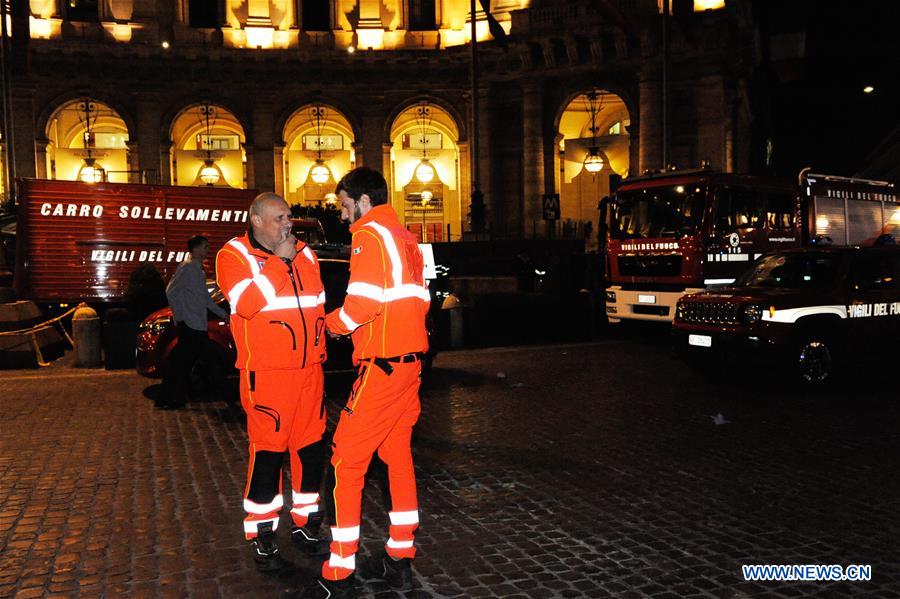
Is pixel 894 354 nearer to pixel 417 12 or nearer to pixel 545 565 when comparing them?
pixel 545 565

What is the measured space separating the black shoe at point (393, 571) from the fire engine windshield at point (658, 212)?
12.3 meters

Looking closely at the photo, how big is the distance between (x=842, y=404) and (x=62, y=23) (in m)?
34.5

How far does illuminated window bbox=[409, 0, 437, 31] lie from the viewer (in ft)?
127

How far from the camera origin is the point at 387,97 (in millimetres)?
37594

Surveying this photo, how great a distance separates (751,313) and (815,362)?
101cm

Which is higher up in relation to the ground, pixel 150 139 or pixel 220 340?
pixel 150 139

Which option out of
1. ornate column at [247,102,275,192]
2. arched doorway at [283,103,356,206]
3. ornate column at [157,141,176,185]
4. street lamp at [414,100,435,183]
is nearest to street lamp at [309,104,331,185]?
arched doorway at [283,103,356,206]

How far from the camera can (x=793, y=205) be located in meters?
16.8

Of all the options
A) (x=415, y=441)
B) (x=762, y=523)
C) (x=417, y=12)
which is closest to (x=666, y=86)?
(x=417, y=12)

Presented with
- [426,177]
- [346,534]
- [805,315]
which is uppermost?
[426,177]

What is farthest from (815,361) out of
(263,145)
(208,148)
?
(208,148)

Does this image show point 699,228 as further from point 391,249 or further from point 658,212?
point 391,249

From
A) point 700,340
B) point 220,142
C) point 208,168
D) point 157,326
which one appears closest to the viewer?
point 157,326

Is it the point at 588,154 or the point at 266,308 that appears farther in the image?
the point at 588,154
